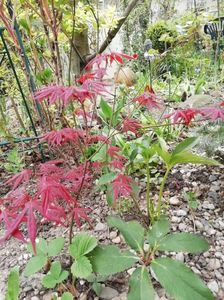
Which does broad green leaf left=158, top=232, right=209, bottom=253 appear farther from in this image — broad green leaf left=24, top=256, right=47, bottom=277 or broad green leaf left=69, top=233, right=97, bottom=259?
broad green leaf left=24, top=256, right=47, bottom=277

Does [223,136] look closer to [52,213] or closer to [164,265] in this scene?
[164,265]

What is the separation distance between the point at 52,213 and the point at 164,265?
14.9 inches

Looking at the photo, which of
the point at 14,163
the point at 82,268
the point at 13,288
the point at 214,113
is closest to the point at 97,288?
the point at 82,268

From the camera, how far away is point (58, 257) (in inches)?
46.6

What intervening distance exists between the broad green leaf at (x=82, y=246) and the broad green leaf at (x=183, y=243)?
23 cm

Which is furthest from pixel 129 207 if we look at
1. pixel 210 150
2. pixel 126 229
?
pixel 210 150

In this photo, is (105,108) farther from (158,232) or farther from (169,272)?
(169,272)

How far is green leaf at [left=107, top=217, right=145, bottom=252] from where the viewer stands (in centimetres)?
97

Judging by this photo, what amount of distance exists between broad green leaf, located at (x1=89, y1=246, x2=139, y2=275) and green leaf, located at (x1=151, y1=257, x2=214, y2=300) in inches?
3.6

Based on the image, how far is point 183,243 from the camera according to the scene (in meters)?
0.94

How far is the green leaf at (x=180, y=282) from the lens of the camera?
2.66ft

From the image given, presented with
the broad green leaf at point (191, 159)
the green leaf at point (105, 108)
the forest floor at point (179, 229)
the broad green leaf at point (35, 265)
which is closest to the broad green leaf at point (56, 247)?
the broad green leaf at point (35, 265)

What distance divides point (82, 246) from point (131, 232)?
18cm

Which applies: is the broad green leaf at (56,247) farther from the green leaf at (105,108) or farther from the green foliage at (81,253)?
the green leaf at (105,108)
